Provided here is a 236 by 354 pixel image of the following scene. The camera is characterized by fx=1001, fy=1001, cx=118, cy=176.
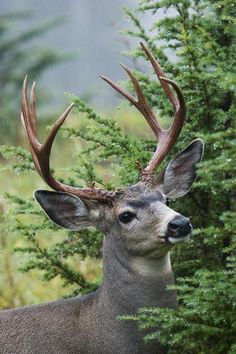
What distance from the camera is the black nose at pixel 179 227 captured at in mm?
4926

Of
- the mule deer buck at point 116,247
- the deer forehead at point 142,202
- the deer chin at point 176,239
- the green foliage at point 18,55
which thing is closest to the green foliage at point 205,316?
the deer chin at point 176,239

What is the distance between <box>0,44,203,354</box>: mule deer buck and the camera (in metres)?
5.28

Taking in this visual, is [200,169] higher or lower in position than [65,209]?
higher

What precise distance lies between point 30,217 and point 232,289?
5902 mm

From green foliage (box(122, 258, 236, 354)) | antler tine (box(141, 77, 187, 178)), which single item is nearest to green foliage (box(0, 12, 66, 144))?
antler tine (box(141, 77, 187, 178))

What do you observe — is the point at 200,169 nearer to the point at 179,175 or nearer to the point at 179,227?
the point at 179,227

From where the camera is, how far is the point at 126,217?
17.8 ft

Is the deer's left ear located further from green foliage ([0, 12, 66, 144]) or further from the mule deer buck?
green foliage ([0, 12, 66, 144])

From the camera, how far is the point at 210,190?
225 inches

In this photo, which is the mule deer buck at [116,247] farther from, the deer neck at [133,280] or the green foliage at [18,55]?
the green foliage at [18,55]

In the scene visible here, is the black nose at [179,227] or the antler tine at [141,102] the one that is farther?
the antler tine at [141,102]

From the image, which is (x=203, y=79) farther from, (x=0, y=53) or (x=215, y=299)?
(x=0, y=53)

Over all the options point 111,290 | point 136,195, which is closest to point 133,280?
point 111,290

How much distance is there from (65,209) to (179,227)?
34.3 inches
